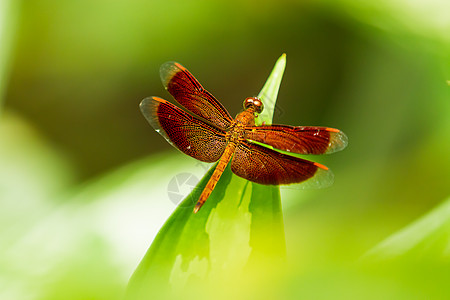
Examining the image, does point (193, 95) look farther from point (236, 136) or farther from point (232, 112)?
point (232, 112)

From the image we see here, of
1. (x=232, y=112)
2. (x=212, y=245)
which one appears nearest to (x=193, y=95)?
(x=212, y=245)

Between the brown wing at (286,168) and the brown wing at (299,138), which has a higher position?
the brown wing at (299,138)

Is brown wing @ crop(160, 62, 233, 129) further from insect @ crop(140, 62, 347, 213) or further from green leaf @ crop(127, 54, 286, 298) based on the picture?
green leaf @ crop(127, 54, 286, 298)

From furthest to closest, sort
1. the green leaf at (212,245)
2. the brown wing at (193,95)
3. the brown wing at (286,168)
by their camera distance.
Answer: the brown wing at (193,95) → the brown wing at (286,168) → the green leaf at (212,245)

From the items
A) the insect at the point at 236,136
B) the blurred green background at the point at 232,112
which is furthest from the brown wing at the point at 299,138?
the blurred green background at the point at 232,112

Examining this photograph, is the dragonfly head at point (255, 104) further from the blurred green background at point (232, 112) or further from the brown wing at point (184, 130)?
the blurred green background at point (232, 112)

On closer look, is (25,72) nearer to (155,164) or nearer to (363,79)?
(155,164)

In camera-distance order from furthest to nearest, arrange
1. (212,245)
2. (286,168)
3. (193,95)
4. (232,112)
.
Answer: (232,112)
(193,95)
(286,168)
(212,245)
